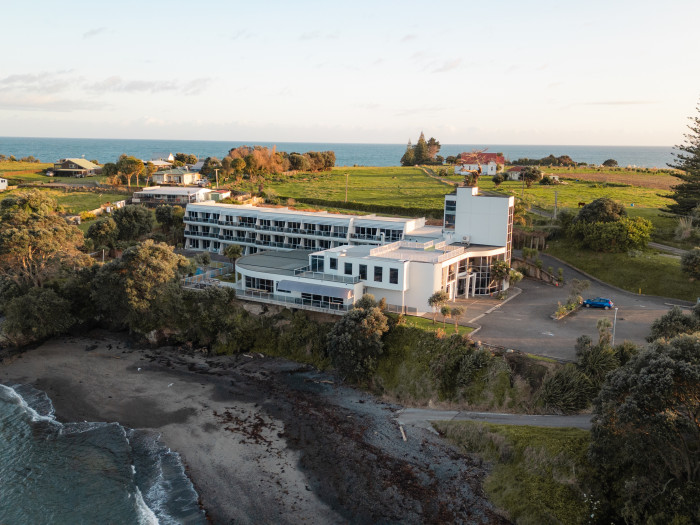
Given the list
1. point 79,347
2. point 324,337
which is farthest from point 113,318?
point 324,337

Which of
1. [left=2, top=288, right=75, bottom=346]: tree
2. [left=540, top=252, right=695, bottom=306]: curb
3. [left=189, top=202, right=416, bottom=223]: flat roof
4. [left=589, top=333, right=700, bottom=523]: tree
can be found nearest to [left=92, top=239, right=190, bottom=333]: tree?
[left=2, top=288, right=75, bottom=346]: tree

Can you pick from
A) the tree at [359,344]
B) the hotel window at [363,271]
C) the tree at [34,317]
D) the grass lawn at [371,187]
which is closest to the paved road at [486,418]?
the tree at [359,344]

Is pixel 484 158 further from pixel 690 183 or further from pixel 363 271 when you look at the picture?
pixel 363 271

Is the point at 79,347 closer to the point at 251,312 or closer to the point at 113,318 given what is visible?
the point at 113,318

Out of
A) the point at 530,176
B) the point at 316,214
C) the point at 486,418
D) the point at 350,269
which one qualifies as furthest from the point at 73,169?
the point at 486,418

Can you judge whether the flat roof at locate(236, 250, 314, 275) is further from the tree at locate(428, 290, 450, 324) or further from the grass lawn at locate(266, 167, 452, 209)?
the grass lawn at locate(266, 167, 452, 209)

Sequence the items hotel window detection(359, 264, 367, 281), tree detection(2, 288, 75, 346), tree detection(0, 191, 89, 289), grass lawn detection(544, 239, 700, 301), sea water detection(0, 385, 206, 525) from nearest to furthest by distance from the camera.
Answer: sea water detection(0, 385, 206, 525) → hotel window detection(359, 264, 367, 281) → tree detection(2, 288, 75, 346) → grass lawn detection(544, 239, 700, 301) → tree detection(0, 191, 89, 289)
